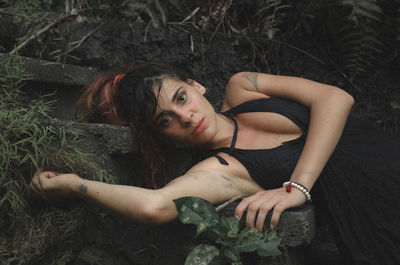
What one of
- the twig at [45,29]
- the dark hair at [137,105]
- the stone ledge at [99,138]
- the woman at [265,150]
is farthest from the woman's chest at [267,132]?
the twig at [45,29]

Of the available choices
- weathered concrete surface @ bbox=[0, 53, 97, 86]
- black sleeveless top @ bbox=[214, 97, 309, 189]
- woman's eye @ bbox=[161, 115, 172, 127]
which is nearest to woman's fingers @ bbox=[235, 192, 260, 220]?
black sleeveless top @ bbox=[214, 97, 309, 189]

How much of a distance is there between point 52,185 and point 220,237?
778 millimetres

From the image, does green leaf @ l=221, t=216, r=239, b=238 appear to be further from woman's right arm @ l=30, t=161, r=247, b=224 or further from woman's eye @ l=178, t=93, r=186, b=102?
woman's eye @ l=178, t=93, r=186, b=102

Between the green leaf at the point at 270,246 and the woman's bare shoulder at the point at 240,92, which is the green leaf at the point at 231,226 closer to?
the green leaf at the point at 270,246

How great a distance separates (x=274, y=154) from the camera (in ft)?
6.64

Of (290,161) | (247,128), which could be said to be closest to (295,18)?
(247,128)

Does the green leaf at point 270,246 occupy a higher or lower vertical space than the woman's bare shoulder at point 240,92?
lower

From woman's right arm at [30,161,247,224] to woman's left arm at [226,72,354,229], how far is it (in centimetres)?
18

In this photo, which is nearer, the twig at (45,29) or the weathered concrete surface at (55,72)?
the weathered concrete surface at (55,72)

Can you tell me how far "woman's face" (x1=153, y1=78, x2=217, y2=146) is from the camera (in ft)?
6.68

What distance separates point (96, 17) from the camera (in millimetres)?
2771

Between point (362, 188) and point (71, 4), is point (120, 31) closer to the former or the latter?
point (71, 4)

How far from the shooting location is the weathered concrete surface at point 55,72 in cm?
211

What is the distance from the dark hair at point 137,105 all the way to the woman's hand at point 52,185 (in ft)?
1.53
